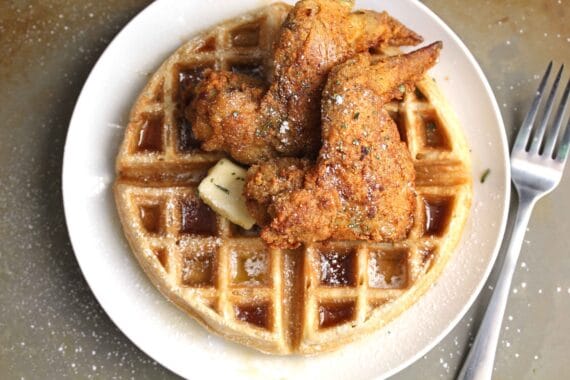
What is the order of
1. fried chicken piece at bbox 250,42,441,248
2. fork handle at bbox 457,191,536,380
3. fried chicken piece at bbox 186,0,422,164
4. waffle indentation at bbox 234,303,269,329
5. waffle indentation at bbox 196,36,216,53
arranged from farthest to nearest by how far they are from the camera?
1. fork handle at bbox 457,191,536,380
2. waffle indentation at bbox 196,36,216,53
3. waffle indentation at bbox 234,303,269,329
4. fried chicken piece at bbox 186,0,422,164
5. fried chicken piece at bbox 250,42,441,248

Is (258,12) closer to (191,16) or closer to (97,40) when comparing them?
(191,16)

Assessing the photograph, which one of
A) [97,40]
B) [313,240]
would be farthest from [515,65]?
[97,40]

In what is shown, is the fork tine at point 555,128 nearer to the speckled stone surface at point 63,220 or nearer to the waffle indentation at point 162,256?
the speckled stone surface at point 63,220

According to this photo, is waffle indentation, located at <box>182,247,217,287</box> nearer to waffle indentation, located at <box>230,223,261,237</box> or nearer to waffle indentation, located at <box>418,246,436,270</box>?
waffle indentation, located at <box>230,223,261,237</box>

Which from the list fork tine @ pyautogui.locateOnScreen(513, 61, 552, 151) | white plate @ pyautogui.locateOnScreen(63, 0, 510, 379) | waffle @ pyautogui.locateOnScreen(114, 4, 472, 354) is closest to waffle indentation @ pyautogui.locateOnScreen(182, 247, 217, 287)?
waffle @ pyautogui.locateOnScreen(114, 4, 472, 354)

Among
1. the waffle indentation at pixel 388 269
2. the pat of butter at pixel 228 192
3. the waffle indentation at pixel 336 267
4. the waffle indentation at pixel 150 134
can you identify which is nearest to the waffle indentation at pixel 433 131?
the waffle indentation at pixel 388 269

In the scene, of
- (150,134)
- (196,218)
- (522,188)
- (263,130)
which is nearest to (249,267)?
(196,218)
